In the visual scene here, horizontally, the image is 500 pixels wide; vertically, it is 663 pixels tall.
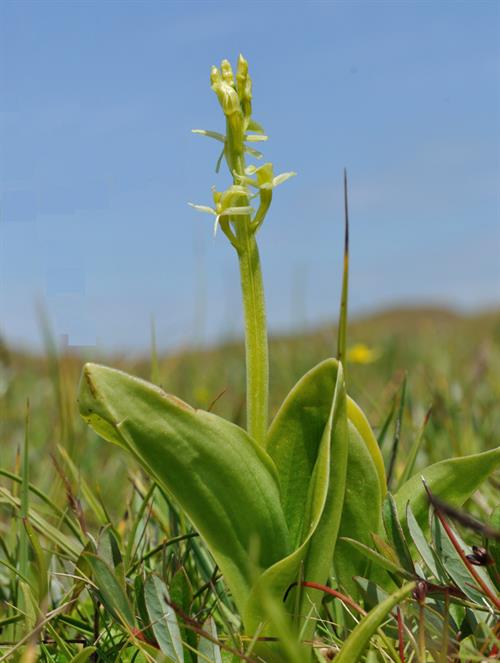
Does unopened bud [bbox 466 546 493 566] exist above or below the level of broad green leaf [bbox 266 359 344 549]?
below

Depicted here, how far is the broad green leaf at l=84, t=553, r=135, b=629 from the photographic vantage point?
53.7 inches

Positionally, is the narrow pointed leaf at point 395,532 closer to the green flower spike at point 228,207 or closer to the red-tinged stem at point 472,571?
the red-tinged stem at point 472,571

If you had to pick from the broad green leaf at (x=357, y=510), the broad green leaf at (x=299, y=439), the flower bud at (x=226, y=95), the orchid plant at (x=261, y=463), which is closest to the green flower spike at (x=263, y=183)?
the orchid plant at (x=261, y=463)

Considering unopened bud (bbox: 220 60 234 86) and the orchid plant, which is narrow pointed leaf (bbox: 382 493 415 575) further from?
unopened bud (bbox: 220 60 234 86)

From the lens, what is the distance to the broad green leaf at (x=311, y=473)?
136 centimetres

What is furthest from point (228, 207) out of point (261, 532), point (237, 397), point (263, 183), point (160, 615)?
point (237, 397)

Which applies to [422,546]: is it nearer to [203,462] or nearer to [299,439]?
[299,439]

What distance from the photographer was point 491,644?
1257 mm

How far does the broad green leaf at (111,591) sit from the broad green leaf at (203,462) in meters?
0.17

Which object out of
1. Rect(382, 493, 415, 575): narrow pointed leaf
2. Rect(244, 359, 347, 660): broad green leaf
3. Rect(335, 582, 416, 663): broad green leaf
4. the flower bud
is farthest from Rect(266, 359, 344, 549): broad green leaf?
the flower bud

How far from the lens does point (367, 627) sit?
1200mm

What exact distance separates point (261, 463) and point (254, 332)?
238 millimetres

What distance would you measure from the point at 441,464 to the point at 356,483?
16 cm

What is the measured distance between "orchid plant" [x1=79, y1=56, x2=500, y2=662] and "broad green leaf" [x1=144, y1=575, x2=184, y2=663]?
113 millimetres
